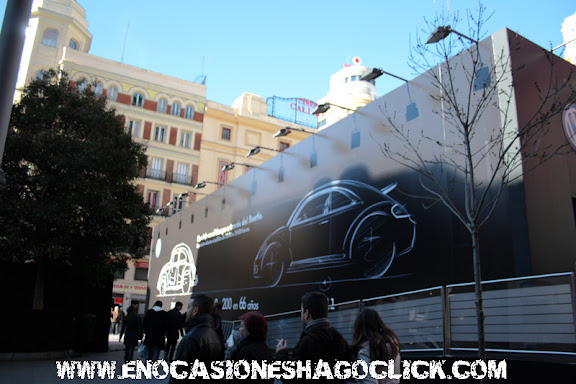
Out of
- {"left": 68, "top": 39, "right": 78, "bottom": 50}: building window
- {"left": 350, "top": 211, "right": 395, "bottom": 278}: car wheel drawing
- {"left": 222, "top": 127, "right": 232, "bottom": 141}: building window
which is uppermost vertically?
{"left": 68, "top": 39, "right": 78, "bottom": 50}: building window

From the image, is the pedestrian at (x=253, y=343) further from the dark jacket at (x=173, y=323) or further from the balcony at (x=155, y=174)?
the balcony at (x=155, y=174)

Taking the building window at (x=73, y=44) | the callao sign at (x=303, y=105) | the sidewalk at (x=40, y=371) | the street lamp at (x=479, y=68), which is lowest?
the sidewalk at (x=40, y=371)

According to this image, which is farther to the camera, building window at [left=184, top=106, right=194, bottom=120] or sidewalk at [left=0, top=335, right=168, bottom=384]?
building window at [left=184, top=106, right=194, bottom=120]

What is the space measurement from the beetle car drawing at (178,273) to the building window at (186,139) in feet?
49.5

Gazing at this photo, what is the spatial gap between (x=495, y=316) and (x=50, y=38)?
39588 mm

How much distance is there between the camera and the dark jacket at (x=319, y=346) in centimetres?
355

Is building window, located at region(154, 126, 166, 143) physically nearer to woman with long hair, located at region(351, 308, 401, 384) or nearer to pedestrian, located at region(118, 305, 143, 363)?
pedestrian, located at region(118, 305, 143, 363)

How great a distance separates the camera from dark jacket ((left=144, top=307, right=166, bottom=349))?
934 centimetres

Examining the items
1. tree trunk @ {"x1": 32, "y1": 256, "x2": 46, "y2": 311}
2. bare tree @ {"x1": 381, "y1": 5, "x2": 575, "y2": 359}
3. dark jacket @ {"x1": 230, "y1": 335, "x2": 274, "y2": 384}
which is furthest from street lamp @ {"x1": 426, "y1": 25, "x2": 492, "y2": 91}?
tree trunk @ {"x1": 32, "y1": 256, "x2": 46, "y2": 311}

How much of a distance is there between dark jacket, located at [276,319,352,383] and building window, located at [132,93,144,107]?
1421 inches

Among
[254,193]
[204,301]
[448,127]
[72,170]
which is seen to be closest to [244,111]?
[254,193]

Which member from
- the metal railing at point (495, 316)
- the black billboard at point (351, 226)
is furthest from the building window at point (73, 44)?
the metal railing at point (495, 316)

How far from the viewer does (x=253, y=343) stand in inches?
148

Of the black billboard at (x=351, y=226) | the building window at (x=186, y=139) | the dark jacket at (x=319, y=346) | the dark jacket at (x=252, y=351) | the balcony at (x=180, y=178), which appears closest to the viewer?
the dark jacket at (x=319, y=346)
